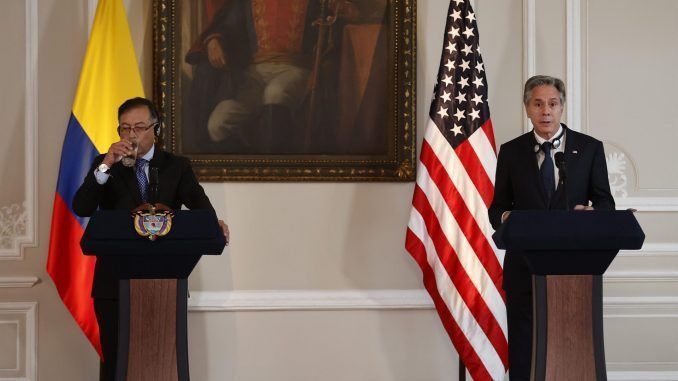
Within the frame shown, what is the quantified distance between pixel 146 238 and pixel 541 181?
168cm

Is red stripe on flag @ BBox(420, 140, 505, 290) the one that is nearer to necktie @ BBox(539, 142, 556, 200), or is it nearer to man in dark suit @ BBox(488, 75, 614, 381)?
man in dark suit @ BBox(488, 75, 614, 381)

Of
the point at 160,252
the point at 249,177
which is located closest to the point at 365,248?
the point at 249,177

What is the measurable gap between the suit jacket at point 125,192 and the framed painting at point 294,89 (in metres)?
1.22

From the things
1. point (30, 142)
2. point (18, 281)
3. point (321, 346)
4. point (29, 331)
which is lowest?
point (321, 346)

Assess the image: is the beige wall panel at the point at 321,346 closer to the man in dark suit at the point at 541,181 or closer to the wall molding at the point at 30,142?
the wall molding at the point at 30,142

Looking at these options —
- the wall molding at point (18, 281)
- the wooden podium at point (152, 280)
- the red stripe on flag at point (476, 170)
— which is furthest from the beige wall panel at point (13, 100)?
the red stripe on flag at point (476, 170)

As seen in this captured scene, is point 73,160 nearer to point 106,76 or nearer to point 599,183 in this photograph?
point 106,76

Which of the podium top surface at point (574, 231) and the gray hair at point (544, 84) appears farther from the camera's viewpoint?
the gray hair at point (544, 84)

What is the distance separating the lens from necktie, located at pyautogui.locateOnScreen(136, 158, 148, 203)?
136 inches

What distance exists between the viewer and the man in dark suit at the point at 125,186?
3365 mm

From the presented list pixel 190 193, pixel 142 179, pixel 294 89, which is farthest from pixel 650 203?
pixel 142 179

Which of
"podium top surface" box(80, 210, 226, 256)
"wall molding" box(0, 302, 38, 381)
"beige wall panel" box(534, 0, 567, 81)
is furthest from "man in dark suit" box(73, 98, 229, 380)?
"beige wall panel" box(534, 0, 567, 81)

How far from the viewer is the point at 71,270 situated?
14.5ft

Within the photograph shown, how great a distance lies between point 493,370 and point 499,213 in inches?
51.7
